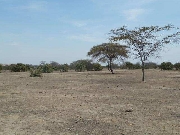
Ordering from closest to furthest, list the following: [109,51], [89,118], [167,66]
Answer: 1. [89,118]
2. [109,51]
3. [167,66]

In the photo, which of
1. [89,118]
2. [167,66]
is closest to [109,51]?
[167,66]

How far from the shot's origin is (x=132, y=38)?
25.2m

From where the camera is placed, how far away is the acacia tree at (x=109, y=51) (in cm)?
4028

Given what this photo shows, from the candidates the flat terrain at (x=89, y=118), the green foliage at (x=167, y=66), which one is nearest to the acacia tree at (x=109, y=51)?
the green foliage at (x=167, y=66)

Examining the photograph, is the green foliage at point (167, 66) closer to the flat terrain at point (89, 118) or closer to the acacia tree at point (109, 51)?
the acacia tree at point (109, 51)

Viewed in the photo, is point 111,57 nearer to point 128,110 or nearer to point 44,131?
point 128,110

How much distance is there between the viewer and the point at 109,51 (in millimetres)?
40500

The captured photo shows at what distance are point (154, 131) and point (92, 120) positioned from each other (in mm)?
1869

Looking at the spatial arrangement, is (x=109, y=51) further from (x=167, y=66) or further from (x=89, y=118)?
(x=89, y=118)

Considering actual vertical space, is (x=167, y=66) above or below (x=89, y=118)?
above

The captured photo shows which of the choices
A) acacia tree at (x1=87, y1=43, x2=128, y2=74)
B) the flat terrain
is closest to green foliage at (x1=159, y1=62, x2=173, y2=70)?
acacia tree at (x1=87, y1=43, x2=128, y2=74)

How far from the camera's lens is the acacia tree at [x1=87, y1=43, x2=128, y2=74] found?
40281mm

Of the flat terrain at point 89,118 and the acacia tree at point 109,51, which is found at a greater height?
the acacia tree at point 109,51

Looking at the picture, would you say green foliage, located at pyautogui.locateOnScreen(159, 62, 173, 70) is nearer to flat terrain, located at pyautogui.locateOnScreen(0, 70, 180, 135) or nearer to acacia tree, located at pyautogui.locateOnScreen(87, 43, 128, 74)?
acacia tree, located at pyautogui.locateOnScreen(87, 43, 128, 74)
